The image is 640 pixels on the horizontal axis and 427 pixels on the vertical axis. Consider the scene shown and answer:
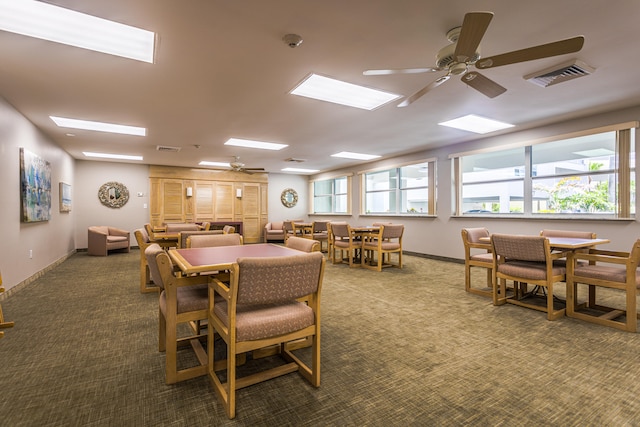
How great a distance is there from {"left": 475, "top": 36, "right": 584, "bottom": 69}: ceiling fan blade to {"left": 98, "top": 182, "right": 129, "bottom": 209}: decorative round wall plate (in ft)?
31.4

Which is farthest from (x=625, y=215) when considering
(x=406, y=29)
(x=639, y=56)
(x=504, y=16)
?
(x=406, y=29)

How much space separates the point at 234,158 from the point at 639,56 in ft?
24.6

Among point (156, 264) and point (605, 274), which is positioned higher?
point (156, 264)

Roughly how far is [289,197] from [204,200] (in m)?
3.16

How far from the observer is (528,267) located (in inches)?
129

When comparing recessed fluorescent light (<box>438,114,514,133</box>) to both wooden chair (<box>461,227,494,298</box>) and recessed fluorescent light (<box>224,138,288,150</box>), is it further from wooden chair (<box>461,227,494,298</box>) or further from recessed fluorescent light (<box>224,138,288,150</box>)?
recessed fluorescent light (<box>224,138,288,150</box>)

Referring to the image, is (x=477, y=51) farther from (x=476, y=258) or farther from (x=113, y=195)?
(x=113, y=195)

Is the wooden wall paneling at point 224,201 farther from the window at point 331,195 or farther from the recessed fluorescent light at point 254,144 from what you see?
the recessed fluorescent light at point 254,144

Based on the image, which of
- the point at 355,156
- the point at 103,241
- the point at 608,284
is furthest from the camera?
the point at 355,156

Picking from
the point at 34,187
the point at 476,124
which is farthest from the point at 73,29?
the point at 476,124

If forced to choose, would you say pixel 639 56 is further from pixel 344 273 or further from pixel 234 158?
pixel 234 158

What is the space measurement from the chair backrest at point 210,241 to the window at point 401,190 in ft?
17.0

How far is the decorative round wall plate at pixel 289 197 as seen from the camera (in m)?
11.7

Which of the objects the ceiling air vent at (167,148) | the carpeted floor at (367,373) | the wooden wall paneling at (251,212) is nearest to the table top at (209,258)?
the carpeted floor at (367,373)
